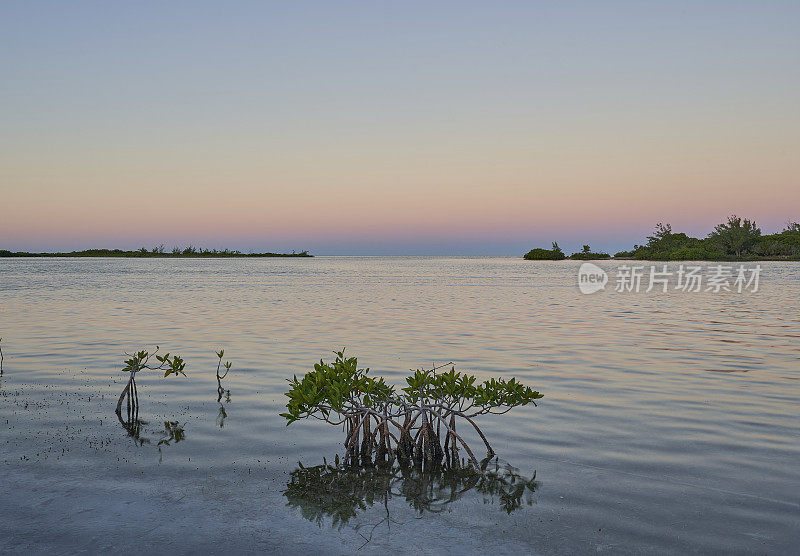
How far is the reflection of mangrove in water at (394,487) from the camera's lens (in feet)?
31.9

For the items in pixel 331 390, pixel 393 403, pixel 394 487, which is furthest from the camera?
pixel 331 390

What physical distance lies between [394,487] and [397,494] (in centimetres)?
32

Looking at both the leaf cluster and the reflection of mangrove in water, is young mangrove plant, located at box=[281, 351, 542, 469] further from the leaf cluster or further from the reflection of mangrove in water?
the reflection of mangrove in water

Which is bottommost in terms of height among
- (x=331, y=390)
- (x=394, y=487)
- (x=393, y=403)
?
(x=394, y=487)

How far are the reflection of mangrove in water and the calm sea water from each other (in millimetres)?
129

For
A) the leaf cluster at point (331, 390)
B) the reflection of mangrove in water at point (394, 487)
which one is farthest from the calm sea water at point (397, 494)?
the leaf cluster at point (331, 390)

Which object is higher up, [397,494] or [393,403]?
[393,403]

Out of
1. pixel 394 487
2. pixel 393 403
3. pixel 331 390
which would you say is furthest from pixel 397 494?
pixel 331 390

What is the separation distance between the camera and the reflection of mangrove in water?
31.9 ft

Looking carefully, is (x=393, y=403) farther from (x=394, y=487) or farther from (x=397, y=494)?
(x=397, y=494)

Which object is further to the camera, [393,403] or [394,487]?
[393,403]

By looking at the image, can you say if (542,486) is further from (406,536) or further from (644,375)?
(644,375)

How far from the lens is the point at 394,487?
34.6 ft

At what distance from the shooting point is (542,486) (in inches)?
421
